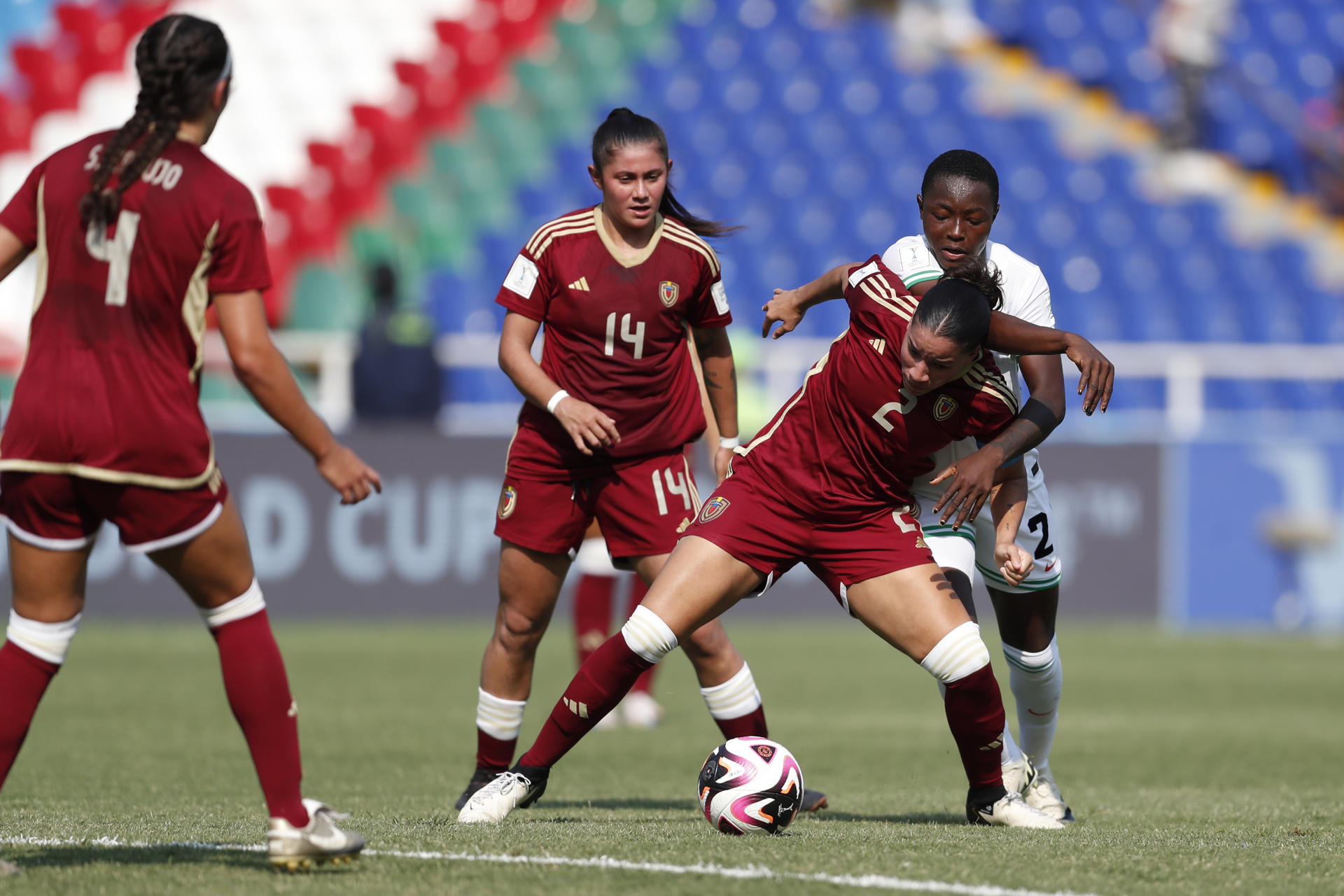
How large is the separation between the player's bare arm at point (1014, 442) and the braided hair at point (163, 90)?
2.24m

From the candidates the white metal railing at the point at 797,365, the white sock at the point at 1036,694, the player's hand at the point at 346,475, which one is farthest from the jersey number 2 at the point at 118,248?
the white metal railing at the point at 797,365

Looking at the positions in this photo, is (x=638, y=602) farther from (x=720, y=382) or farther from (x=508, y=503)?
(x=508, y=503)

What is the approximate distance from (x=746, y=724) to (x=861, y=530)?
1.07 metres

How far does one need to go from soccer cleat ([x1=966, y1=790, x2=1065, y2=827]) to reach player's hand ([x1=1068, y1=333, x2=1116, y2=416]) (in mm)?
1284

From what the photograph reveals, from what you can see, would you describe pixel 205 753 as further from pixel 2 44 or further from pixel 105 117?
pixel 2 44

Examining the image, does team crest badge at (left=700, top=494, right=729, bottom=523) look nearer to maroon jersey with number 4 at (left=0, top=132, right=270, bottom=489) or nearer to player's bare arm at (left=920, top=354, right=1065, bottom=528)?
player's bare arm at (left=920, top=354, right=1065, bottom=528)

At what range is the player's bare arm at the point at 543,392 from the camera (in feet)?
17.2

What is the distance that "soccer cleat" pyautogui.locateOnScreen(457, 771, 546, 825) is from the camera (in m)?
5.17

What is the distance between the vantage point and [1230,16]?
21359 millimetres

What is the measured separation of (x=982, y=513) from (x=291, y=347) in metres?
9.30

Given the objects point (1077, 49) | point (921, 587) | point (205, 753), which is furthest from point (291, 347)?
point (1077, 49)

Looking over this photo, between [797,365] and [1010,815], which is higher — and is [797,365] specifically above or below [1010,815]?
above

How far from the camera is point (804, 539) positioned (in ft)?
16.6

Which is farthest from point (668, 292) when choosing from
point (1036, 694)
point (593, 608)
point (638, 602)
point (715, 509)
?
point (593, 608)
